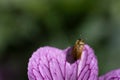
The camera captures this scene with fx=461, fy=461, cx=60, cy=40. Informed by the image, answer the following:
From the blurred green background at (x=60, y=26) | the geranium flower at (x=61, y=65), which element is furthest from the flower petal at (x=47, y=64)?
the blurred green background at (x=60, y=26)

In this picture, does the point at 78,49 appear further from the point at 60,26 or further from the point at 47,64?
the point at 60,26

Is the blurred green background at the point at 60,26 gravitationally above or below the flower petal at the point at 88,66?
above

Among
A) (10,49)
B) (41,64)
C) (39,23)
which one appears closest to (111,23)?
(39,23)

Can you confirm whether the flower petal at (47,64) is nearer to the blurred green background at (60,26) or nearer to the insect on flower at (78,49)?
the insect on flower at (78,49)

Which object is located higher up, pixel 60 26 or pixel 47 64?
pixel 60 26

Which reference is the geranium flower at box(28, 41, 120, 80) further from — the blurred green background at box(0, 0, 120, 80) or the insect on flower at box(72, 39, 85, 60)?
the blurred green background at box(0, 0, 120, 80)

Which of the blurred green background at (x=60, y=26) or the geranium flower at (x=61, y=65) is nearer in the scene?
the geranium flower at (x=61, y=65)

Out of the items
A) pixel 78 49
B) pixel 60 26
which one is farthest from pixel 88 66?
pixel 60 26
